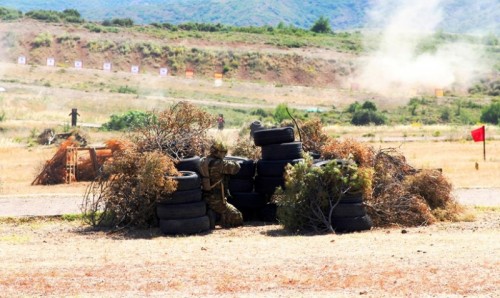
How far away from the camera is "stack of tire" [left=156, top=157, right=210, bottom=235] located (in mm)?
16562

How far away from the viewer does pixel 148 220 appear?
17.3m

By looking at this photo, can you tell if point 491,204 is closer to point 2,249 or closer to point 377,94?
point 2,249

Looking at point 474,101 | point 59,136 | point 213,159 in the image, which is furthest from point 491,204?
point 474,101

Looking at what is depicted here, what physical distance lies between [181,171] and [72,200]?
591 centimetres

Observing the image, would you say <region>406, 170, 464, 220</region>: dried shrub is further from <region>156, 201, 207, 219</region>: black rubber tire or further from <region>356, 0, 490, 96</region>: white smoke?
<region>356, 0, 490, 96</region>: white smoke

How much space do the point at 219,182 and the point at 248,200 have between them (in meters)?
1.22

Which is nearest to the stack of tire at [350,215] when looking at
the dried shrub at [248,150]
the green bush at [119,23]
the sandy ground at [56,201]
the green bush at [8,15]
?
the sandy ground at [56,201]

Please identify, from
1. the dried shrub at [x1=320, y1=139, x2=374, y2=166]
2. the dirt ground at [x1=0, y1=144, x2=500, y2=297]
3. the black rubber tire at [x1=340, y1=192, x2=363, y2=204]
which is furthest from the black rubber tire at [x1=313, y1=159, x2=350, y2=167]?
the dirt ground at [x1=0, y1=144, x2=500, y2=297]

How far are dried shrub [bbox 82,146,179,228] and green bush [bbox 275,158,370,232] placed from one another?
200cm

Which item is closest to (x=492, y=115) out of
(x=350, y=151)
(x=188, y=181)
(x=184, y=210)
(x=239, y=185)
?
(x=350, y=151)

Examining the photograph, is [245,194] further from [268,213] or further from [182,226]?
[182,226]

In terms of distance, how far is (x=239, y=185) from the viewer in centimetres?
1820

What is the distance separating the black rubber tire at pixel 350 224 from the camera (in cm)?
1641

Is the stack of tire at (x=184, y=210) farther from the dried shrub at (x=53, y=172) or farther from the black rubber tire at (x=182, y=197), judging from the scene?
the dried shrub at (x=53, y=172)
